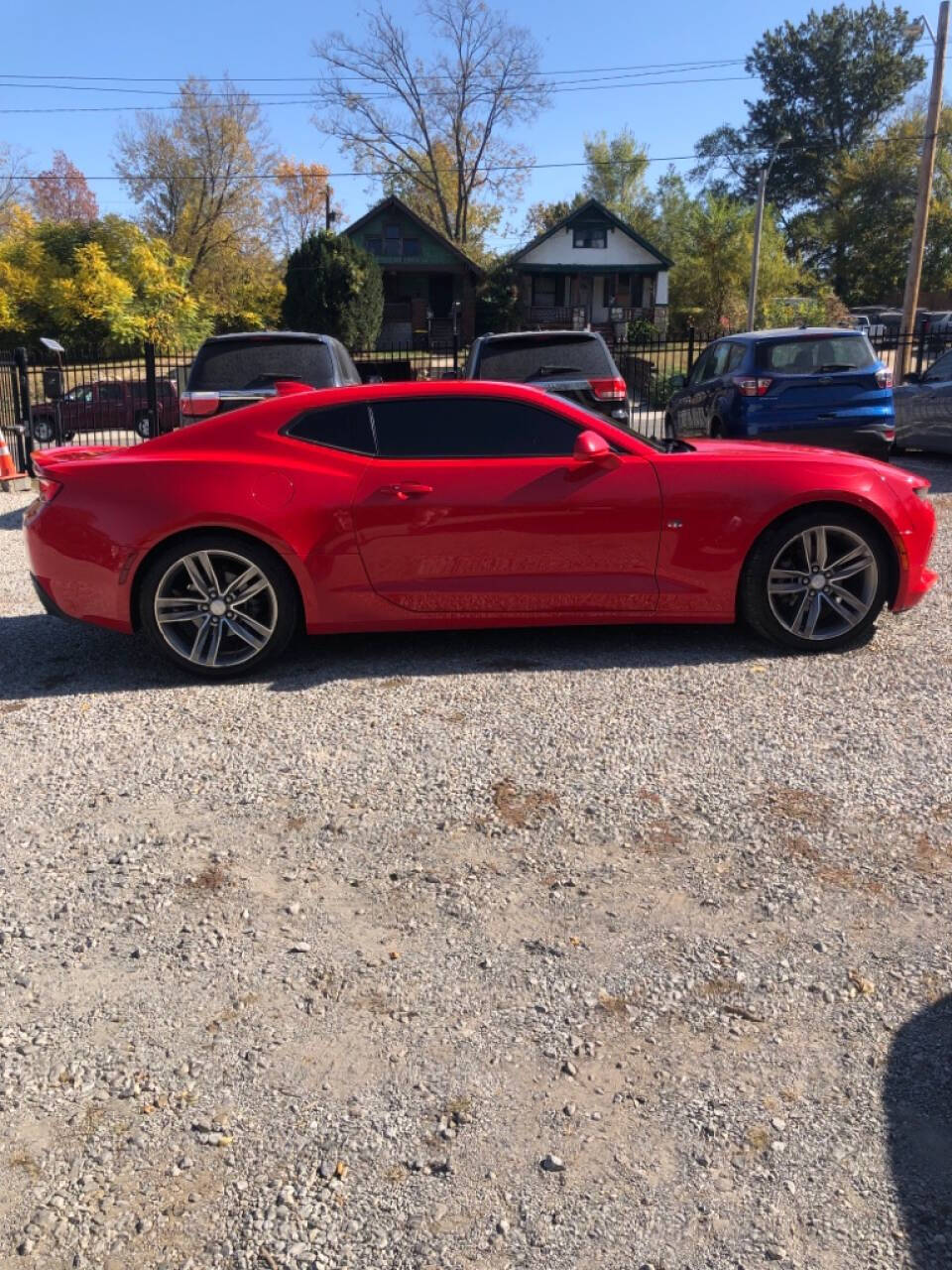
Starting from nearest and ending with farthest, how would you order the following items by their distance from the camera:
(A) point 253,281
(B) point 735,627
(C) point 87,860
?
(C) point 87,860 → (B) point 735,627 → (A) point 253,281

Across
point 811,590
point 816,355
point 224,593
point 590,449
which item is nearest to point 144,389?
point 816,355

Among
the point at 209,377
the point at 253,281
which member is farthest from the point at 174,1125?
the point at 253,281

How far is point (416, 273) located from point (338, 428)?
47302 mm

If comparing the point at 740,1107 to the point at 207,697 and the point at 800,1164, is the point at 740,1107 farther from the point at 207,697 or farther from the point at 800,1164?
the point at 207,697

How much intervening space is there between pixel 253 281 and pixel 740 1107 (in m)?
54.7

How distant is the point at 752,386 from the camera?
10.9 meters

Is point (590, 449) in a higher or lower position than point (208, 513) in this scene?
higher

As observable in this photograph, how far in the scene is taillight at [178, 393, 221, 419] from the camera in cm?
1002

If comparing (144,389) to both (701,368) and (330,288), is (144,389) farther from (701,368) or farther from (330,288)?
(701,368)

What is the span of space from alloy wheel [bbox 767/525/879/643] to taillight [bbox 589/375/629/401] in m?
5.63

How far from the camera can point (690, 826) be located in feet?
12.5

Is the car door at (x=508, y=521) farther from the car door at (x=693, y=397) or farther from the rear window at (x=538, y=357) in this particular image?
the car door at (x=693, y=397)

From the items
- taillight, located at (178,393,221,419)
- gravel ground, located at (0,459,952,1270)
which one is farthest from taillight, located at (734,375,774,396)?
gravel ground, located at (0,459,952,1270)

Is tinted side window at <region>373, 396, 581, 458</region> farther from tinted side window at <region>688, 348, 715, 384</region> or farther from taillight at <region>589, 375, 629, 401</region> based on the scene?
tinted side window at <region>688, 348, 715, 384</region>
